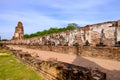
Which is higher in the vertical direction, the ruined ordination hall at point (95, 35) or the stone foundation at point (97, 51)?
the ruined ordination hall at point (95, 35)

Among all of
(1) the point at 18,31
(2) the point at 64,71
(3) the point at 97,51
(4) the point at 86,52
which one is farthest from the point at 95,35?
(1) the point at 18,31

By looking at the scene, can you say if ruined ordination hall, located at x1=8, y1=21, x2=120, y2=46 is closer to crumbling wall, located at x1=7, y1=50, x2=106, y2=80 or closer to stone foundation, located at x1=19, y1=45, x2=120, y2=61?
stone foundation, located at x1=19, y1=45, x2=120, y2=61

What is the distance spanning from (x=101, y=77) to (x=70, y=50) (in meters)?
6.40

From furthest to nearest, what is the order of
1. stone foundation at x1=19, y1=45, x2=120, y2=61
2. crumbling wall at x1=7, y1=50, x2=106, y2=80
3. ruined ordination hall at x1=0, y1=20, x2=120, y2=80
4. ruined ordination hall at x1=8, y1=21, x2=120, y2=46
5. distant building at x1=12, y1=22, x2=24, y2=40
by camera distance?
distant building at x1=12, y1=22, x2=24, y2=40 < ruined ordination hall at x1=8, y1=21, x2=120, y2=46 < stone foundation at x1=19, y1=45, x2=120, y2=61 < ruined ordination hall at x1=0, y1=20, x2=120, y2=80 < crumbling wall at x1=7, y1=50, x2=106, y2=80

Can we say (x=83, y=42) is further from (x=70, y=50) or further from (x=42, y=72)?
(x=42, y=72)

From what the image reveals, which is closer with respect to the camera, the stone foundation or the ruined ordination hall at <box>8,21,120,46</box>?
the stone foundation

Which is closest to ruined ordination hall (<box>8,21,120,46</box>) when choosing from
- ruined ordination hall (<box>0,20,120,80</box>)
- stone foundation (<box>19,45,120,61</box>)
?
ruined ordination hall (<box>0,20,120,80</box>)

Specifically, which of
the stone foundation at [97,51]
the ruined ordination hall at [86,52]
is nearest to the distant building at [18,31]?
the ruined ordination hall at [86,52]

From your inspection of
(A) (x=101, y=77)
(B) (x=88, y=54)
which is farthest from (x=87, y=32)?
(A) (x=101, y=77)

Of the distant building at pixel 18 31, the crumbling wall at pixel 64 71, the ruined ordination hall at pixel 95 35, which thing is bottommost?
the crumbling wall at pixel 64 71

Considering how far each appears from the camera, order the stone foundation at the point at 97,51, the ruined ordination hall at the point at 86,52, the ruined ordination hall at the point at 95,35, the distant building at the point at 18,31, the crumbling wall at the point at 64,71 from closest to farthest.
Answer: the crumbling wall at the point at 64,71 < the ruined ordination hall at the point at 86,52 < the stone foundation at the point at 97,51 < the ruined ordination hall at the point at 95,35 < the distant building at the point at 18,31

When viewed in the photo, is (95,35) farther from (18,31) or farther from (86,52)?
(18,31)

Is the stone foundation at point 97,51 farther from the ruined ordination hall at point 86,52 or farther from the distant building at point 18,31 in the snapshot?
the distant building at point 18,31

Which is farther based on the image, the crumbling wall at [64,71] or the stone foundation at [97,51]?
the stone foundation at [97,51]
